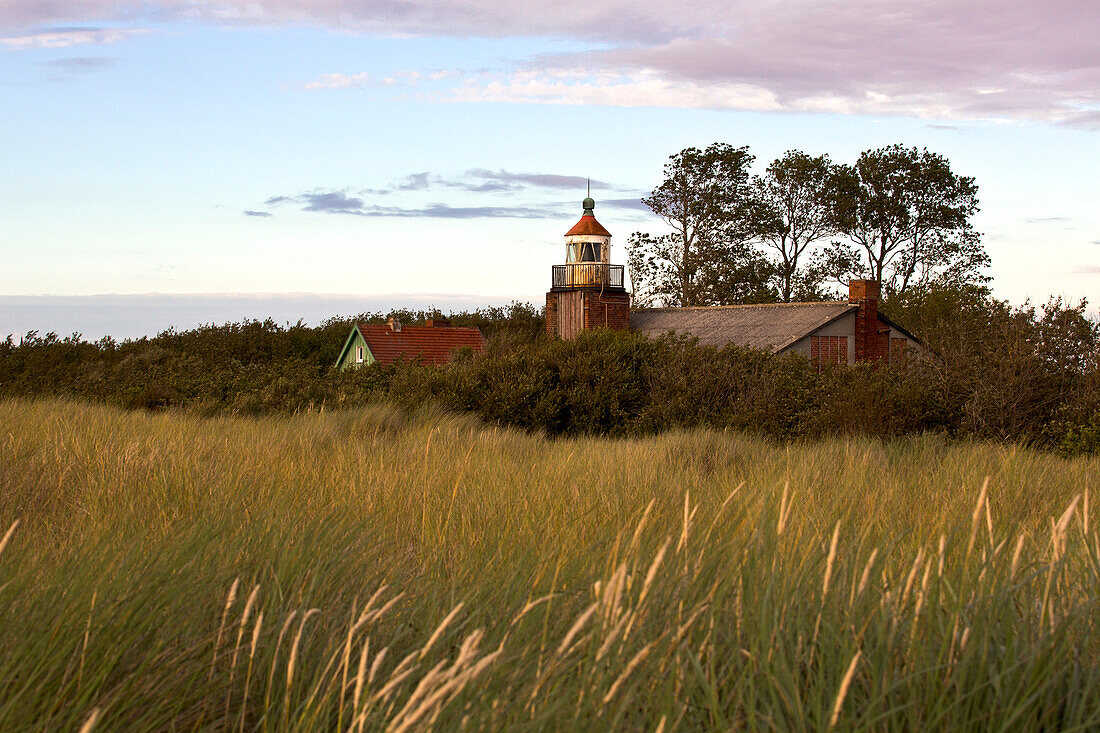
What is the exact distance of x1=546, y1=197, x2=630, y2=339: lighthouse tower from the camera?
1128 inches

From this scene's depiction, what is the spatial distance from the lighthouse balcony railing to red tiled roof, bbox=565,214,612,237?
102 cm

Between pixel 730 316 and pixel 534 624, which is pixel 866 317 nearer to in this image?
pixel 730 316

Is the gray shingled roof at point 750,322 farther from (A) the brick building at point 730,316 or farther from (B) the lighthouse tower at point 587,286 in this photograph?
(B) the lighthouse tower at point 587,286

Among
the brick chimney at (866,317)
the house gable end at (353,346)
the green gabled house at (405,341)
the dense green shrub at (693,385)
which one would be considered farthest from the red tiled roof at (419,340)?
the dense green shrub at (693,385)

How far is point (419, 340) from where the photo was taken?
35.0 m

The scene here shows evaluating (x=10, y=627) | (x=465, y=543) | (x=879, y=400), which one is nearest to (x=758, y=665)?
(x=10, y=627)

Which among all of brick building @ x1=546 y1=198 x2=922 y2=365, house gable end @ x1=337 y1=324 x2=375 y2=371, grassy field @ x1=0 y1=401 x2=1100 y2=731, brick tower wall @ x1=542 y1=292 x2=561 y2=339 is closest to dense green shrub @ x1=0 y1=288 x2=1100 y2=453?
grassy field @ x1=0 y1=401 x2=1100 y2=731

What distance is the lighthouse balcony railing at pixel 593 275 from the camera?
2911 centimetres

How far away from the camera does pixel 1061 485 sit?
6656mm

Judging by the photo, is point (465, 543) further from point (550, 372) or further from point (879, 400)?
point (550, 372)

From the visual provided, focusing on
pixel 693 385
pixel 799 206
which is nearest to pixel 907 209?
pixel 799 206

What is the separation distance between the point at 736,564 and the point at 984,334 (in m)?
11.9

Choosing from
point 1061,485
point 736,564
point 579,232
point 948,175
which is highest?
point 948,175

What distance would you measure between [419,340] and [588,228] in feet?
29.0
